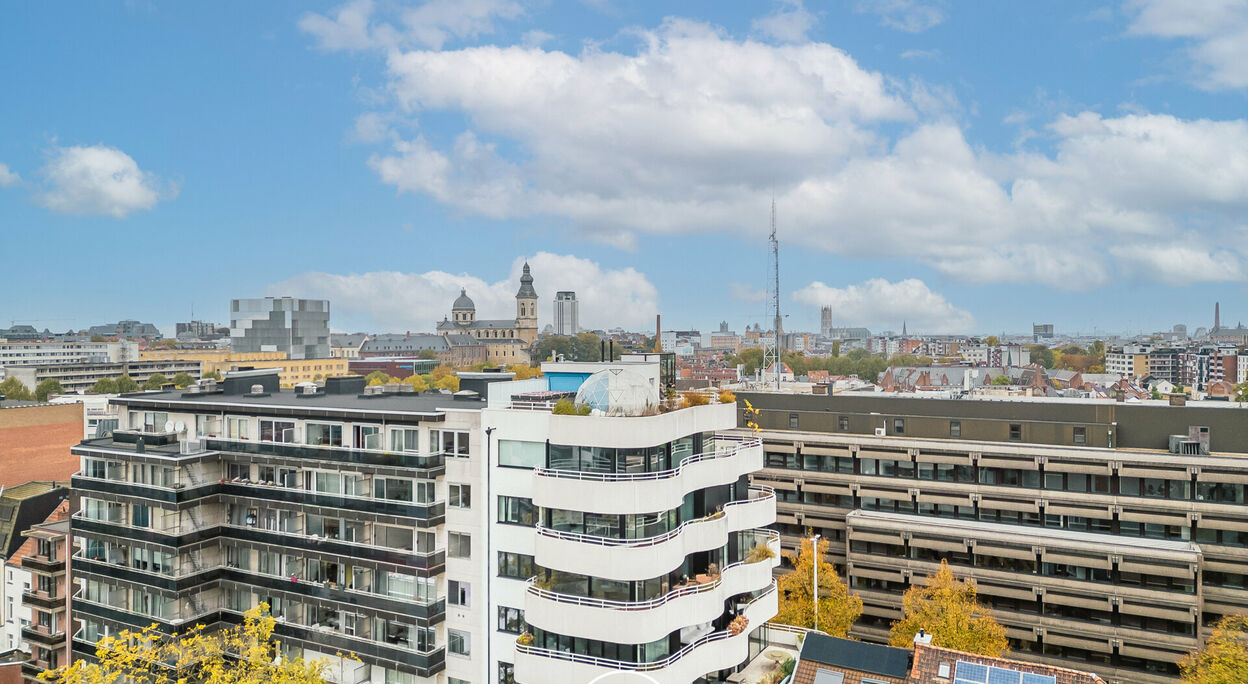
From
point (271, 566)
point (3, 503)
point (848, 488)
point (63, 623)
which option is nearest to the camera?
point (271, 566)

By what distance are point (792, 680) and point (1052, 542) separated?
91.9 ft

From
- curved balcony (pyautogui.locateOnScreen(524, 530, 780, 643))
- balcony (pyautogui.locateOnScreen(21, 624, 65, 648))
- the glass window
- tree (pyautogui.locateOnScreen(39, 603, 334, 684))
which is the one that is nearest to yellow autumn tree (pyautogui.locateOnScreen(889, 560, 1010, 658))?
curved balcony (pyautogui.locateOnScreen(524, 530, 780, 643))

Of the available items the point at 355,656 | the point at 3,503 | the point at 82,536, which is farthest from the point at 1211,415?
the point at 3,503

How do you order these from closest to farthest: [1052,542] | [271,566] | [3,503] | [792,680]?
[792,680] < [271,566] < [1052,542] < [3,503]

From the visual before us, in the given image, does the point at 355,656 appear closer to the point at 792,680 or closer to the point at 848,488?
the point at 792,680

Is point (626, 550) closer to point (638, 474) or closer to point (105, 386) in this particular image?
point (638, 474)

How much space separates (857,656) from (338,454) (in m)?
27.8

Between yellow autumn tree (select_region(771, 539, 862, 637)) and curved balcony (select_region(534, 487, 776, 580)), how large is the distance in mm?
23263

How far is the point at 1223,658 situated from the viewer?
40500 mm

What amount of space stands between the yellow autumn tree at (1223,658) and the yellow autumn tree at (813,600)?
19345mm

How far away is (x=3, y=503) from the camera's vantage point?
2282 inches

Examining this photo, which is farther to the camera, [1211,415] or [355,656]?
[1211,415]

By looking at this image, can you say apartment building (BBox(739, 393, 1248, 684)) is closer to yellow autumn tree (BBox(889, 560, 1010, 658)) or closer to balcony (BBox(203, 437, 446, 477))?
yellow autumn tree (BBox(889, 560, 1010, 658))

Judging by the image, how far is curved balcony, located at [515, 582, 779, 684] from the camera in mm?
30531
